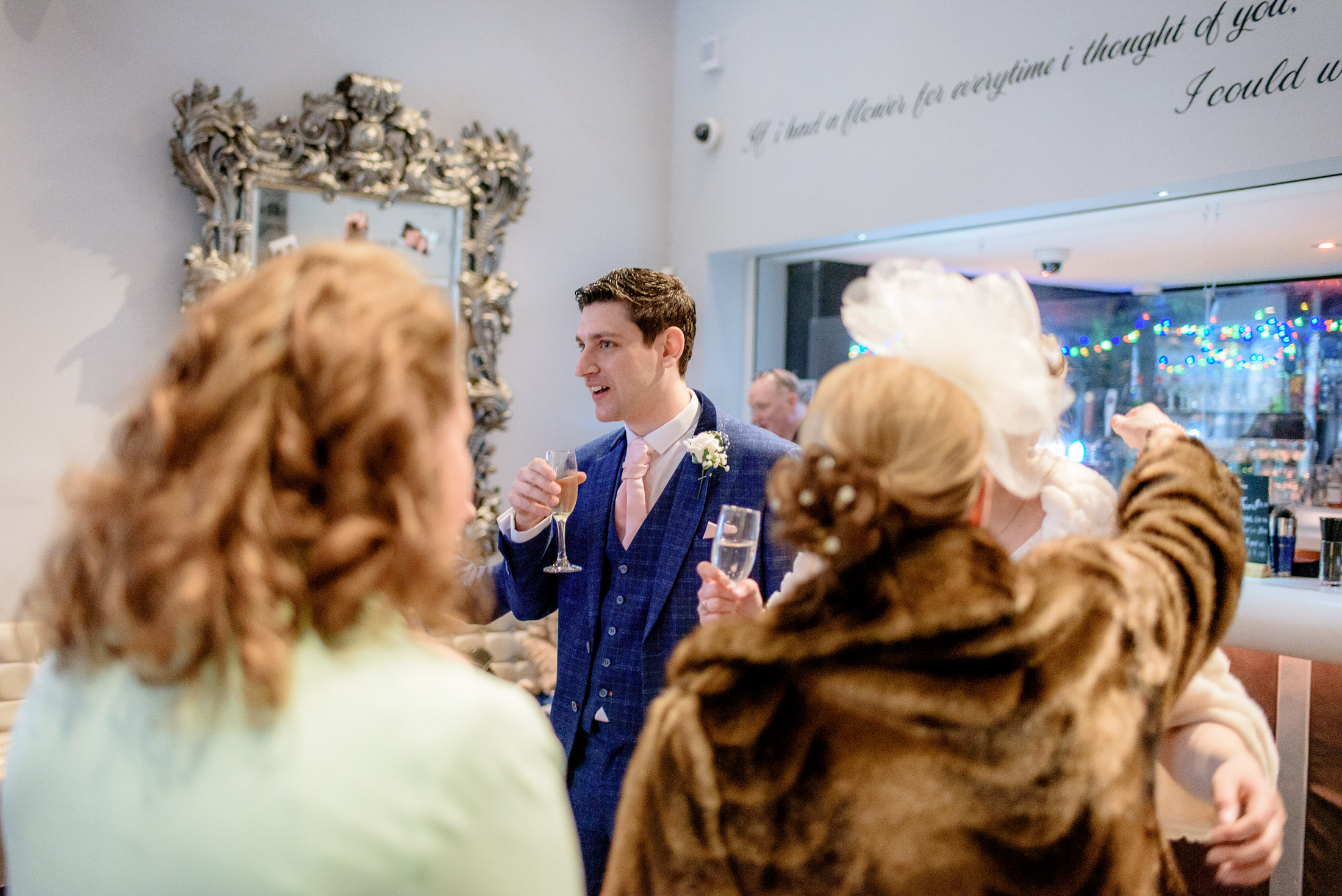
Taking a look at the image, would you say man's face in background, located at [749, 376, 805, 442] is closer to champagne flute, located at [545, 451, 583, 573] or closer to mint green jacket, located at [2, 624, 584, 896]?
champagne flute, located at [545, 451, 583, 573]

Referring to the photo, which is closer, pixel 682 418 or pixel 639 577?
pixel 639 577

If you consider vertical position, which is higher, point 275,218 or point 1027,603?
point 275,218

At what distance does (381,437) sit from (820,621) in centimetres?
49

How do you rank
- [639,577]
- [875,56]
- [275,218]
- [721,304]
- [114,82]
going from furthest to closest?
[721,304]
[875,56]
[275,218]
[114,82]
[639,577]

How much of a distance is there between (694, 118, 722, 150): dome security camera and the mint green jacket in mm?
4253

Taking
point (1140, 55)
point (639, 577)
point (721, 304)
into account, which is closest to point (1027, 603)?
point (639, 577)

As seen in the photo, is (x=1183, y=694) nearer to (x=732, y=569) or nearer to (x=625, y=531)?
(x=732, y=569)

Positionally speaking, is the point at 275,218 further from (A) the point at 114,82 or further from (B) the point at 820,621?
(B) the point at 820,621

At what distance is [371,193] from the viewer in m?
3.93

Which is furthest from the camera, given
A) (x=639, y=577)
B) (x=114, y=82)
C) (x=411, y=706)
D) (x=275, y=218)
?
(x=275, y=218)

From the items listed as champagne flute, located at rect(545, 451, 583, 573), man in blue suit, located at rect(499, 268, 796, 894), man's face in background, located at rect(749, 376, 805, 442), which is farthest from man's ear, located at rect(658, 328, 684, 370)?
man's face in background, located at rect(749, 376, 805, 442)

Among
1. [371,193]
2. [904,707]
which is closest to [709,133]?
[371,193]

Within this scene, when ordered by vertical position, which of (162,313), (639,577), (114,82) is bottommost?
(639,577)

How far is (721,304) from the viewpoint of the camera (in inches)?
190
